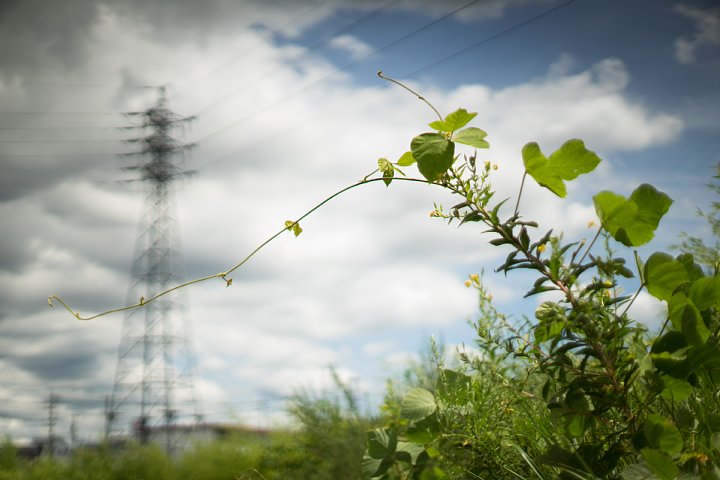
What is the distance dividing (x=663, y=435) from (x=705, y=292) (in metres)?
0.23

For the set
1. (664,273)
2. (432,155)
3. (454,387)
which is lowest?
(454,387)

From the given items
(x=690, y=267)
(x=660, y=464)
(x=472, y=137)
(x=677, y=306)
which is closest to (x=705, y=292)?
(x=677, y=306)

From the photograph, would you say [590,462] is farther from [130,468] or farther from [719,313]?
[130,468]

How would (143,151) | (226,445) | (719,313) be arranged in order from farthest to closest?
(143,151) → (226,445) → (719,313)

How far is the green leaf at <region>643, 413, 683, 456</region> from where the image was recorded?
773mm

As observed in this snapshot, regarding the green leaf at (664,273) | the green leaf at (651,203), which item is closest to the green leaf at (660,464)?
the green leaf at (664,273)

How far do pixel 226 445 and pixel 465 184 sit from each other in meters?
7.21

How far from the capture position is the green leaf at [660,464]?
29.8 inches

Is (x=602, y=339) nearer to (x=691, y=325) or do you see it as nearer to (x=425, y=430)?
(x=691, y=325)

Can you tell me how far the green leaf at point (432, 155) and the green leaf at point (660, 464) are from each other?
507 millimetres

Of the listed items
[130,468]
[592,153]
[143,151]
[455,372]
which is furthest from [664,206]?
[143,151]

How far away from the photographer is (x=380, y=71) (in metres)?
1.18

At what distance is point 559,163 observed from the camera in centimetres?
95

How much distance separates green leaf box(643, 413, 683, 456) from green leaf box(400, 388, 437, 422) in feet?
1.48
